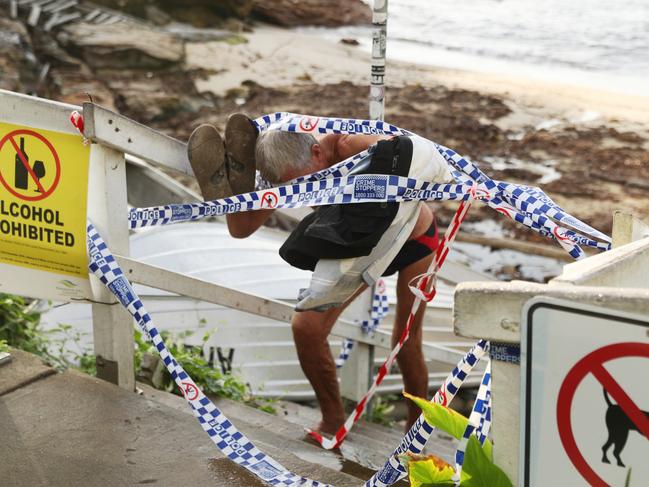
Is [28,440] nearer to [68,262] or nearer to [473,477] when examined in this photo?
[68,262]

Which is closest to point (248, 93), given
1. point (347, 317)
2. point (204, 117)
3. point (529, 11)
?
point (204, 117)

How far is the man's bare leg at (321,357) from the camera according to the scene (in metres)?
4.27

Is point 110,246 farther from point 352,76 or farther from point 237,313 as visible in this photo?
point 352,76

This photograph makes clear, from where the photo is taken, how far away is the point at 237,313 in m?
6.31

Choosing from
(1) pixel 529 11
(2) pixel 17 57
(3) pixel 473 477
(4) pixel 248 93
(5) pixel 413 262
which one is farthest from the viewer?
(1) pixel 529 11

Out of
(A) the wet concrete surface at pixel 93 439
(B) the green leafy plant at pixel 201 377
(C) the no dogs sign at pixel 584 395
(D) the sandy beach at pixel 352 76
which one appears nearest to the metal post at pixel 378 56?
(B) the green leafy plant at pixel 201 377

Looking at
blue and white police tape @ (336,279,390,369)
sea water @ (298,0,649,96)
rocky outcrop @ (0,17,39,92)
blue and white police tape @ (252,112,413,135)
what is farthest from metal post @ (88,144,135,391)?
sea water @ (298,0,649,96)

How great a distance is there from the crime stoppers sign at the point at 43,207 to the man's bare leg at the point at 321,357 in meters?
0.97

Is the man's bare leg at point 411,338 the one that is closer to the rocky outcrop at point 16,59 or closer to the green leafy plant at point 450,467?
the green leafy plant at point 450,467

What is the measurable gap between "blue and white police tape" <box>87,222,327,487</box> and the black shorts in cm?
123

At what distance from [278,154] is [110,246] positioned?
0.74m

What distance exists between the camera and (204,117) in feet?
56.1

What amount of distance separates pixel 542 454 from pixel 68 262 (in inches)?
92.5

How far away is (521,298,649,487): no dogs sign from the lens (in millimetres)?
1914
